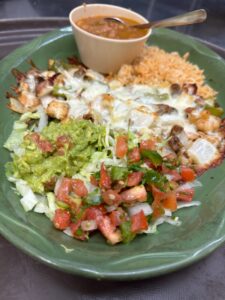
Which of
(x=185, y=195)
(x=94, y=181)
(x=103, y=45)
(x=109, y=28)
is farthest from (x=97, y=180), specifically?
(x=109, y=28)

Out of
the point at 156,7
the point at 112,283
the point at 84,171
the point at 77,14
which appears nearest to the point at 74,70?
the point at 77,14

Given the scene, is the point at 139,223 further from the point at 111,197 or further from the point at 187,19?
the point at 187,19

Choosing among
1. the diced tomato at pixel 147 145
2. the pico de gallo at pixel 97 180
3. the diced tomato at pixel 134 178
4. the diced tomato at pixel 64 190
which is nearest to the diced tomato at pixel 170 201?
the pico de gallo at pixel 97 180

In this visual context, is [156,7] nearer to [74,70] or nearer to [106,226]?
[74,70]

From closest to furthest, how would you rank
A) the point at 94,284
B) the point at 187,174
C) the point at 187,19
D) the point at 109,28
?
the point at 94,284 → the point at 187,174 → the point at 187,19 → the point at 109,28

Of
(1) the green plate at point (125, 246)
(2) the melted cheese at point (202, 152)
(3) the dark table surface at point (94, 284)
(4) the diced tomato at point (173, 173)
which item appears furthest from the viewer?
(2) the melted cheese at point (202, 152)

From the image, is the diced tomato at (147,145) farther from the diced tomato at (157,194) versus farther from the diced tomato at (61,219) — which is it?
the diced tomato at (61,219)
